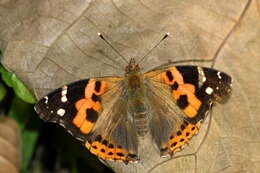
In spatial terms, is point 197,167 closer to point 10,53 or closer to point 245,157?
point 245,157

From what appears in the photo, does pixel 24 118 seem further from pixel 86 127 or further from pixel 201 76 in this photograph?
pixel 201 76

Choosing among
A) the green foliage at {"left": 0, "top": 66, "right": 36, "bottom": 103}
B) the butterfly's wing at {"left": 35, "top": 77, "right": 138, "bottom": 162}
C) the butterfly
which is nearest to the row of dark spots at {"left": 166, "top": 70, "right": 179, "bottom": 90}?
the butterfly

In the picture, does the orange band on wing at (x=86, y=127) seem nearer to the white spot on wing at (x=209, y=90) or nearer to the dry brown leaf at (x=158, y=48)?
the dry brown leaf at (x=158, y=48)

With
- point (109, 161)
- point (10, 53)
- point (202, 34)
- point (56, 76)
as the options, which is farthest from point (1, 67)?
→ point (202, 34)

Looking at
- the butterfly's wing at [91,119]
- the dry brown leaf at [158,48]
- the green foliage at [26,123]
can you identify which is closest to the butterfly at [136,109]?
the butterfly's wing at [91,119]

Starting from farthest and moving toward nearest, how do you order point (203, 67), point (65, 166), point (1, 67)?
point (65, 166)
point (1, 67)
point (203, 67)

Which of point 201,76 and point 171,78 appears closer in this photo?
point 201,76

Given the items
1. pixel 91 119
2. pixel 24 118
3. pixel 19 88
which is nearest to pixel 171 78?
pixel 91 119
